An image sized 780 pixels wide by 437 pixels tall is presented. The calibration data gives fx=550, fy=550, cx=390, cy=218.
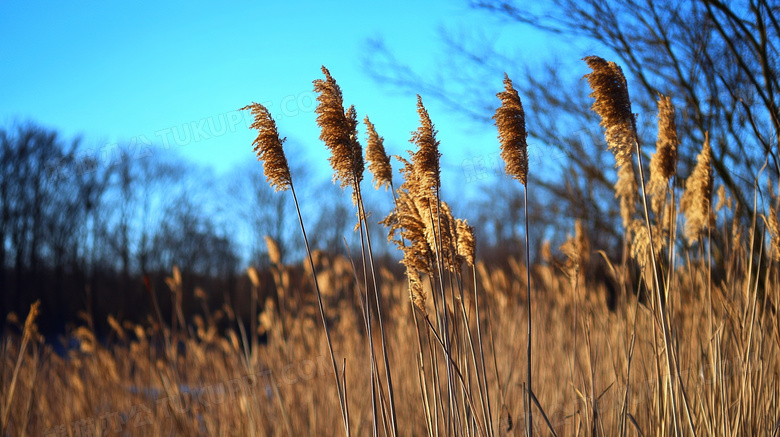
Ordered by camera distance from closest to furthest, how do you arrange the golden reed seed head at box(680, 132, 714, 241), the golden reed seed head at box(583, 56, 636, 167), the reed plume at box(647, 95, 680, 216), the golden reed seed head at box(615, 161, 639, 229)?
the golden reed seed head at box(583, 56, 636, 167) < the reed plume at box(647, 95, 680, 216) < the golden reed seed head at box(680, 132, 714, 241) < the golden reed seed head at box(615, 161, 639, 229)

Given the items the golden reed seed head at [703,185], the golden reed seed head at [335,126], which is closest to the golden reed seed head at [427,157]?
the golden reed seed head at [335,126]

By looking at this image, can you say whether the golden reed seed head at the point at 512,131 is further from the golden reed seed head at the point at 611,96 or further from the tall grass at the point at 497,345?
the golden reed seed head at the point at 611,96

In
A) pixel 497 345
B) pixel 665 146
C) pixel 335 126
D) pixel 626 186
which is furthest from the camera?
pixel 497 345

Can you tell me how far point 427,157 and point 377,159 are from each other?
0.61ft

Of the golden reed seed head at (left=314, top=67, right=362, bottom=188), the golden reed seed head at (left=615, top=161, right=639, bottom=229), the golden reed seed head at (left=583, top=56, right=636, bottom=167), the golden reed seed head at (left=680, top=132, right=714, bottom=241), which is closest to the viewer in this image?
the golden reed seed head at (left=314, top=67, right=362, bottom=188)

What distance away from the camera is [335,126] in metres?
1.29

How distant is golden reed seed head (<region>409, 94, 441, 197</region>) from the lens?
133 cm

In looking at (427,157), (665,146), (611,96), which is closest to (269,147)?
(427,157)

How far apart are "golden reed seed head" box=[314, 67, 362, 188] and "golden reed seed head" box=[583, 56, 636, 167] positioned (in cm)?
62

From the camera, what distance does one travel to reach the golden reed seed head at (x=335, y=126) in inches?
50.4

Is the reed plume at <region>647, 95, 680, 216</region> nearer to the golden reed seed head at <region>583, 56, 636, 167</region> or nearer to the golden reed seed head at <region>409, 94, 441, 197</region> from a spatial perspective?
the golden reed seed head at <region>583, 56, 636, 167</region>

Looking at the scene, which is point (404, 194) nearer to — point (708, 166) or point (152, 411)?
point (708, 166)

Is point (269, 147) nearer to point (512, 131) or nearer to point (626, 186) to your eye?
point (512, 131)

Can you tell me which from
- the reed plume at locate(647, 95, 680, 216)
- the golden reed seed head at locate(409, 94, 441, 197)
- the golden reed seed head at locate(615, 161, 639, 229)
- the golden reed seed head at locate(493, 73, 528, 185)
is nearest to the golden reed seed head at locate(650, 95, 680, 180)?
the reed plume at locate(647, 95, 680, 216)
